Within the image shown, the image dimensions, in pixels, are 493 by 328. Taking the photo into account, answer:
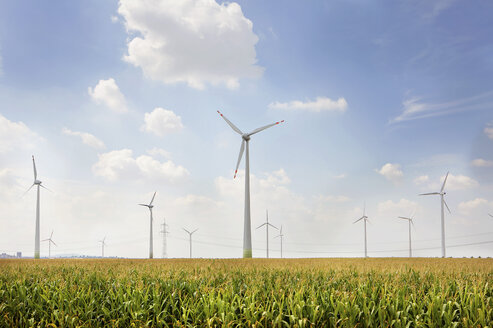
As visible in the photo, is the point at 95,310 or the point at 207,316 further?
the point at 95,310

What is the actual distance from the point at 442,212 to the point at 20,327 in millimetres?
79099

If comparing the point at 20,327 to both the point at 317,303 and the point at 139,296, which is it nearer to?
the point at 139,296

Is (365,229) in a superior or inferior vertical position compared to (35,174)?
inferior

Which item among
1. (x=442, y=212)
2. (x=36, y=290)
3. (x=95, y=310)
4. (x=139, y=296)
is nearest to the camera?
(x=139, y=296)

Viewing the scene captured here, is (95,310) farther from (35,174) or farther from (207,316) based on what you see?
(35,174)

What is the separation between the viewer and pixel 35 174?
8488cm

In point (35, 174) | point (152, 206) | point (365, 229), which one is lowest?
point (365, 229)

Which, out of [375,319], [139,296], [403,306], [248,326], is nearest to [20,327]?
[139,296]

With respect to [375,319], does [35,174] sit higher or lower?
higher

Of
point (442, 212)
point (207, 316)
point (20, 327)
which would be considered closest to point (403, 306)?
point (207, 316)

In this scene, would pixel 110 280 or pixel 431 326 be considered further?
pixel 110 280

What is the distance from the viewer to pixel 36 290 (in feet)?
48.0

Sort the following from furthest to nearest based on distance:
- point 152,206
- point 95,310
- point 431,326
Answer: point 152,206
point 95,310
point 431,326

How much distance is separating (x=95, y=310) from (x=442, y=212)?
3043 inches
